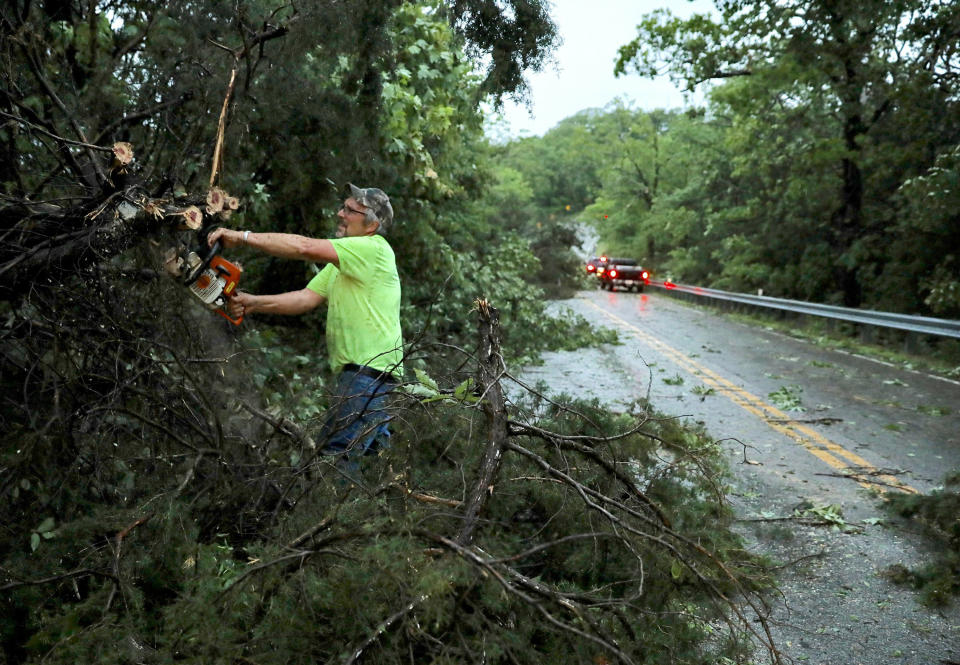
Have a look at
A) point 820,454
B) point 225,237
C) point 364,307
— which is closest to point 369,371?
point 364,307

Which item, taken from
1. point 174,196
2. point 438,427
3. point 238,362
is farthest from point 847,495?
point 174,196

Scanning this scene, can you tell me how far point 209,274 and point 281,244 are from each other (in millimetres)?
385

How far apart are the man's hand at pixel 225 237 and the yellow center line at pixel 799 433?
5.44 metres

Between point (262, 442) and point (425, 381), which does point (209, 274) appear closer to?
point (262, 442)

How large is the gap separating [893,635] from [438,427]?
2.59m

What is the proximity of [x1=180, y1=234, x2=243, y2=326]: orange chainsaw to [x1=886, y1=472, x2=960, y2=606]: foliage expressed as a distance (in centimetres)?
418

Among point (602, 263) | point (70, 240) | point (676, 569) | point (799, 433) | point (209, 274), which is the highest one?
point (70, 240)

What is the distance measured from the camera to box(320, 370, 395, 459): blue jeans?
161 inches

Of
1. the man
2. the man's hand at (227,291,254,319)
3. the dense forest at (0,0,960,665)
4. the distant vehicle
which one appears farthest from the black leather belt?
the distant vehicle

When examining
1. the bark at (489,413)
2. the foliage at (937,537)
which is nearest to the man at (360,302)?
the bark at (489,413)

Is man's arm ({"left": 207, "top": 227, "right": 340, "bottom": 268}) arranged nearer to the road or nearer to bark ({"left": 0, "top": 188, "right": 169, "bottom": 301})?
bark ({"left": 0, "top": 188, "right": 169, "bottom": 301})

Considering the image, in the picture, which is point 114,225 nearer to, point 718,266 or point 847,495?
point 847,495

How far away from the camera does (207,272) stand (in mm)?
4289

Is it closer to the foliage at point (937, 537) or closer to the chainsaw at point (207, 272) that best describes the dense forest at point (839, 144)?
the foliage at point (937, 537)
